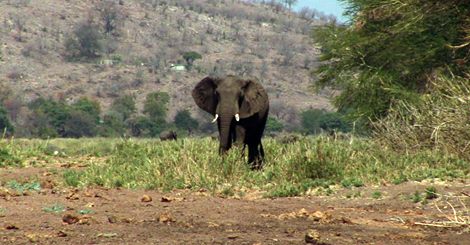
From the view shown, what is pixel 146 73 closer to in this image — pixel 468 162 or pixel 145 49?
pixel 145 49

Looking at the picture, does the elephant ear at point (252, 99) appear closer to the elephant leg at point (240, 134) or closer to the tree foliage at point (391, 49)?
the elephant leg at point (240, 134)

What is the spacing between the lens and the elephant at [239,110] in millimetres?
17203

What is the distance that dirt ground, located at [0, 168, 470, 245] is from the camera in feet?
26.0

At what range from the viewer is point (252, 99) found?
17.8 meters

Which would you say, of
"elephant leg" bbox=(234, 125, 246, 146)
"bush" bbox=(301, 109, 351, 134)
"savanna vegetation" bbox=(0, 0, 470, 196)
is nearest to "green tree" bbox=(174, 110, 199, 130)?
"bush" bbox=(301, 109, 351, 134)

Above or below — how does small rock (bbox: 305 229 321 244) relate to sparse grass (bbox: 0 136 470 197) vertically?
above

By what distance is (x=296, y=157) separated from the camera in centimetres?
1399

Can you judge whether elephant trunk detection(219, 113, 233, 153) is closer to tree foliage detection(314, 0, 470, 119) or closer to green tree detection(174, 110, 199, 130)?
tree foliage detection(314, 0, 470, 119)

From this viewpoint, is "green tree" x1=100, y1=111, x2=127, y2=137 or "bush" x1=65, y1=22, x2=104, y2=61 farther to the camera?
"bush" x1=65, y1=22, x2=104, y2=61

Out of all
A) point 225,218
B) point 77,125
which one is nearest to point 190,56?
point 77,125

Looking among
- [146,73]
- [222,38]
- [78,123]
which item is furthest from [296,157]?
[222,38]

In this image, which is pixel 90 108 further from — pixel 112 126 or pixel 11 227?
pixel 11 227

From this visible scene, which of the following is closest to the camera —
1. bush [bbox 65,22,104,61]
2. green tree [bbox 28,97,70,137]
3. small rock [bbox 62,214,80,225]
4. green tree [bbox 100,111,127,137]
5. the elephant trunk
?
small rock [bbox 62,214,80,225]

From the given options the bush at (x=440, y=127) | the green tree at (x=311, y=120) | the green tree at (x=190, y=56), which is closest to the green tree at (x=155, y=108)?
the green tree at (x=311, y=120)
